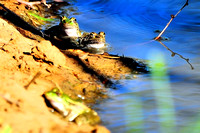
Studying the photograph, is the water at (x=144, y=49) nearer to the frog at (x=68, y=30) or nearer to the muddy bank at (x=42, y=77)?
the muddy bank at (x=42, y=77)

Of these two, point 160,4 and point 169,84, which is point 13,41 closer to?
point 169,84

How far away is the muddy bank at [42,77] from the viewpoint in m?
2.18

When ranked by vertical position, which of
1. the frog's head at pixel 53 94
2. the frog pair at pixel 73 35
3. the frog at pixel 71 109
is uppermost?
the frog pair at pixel 73 35

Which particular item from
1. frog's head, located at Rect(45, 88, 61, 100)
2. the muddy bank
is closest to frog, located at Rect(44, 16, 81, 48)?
the muddy bank

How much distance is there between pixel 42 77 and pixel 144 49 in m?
2.14

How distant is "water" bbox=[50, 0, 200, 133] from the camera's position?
295 cm

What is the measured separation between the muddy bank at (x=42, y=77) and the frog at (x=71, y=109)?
0.30ft

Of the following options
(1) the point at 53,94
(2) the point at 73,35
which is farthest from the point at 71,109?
(2) the point at 73,35

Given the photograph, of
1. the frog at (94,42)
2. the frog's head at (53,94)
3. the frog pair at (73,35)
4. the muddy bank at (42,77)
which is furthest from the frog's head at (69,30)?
the frog's head at (53,94)

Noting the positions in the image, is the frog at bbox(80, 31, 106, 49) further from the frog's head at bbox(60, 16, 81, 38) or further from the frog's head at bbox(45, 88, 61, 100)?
the frog's head at bbox(45, 88, 61, 100)

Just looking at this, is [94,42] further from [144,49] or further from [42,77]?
[42,77]

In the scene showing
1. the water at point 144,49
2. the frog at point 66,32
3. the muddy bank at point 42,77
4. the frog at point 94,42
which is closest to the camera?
the muddy bank at point 42,77

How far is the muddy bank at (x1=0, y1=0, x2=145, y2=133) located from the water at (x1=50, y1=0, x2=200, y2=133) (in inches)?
12.0

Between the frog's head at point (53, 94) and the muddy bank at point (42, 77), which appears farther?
the frog's head at point (53, 94)
